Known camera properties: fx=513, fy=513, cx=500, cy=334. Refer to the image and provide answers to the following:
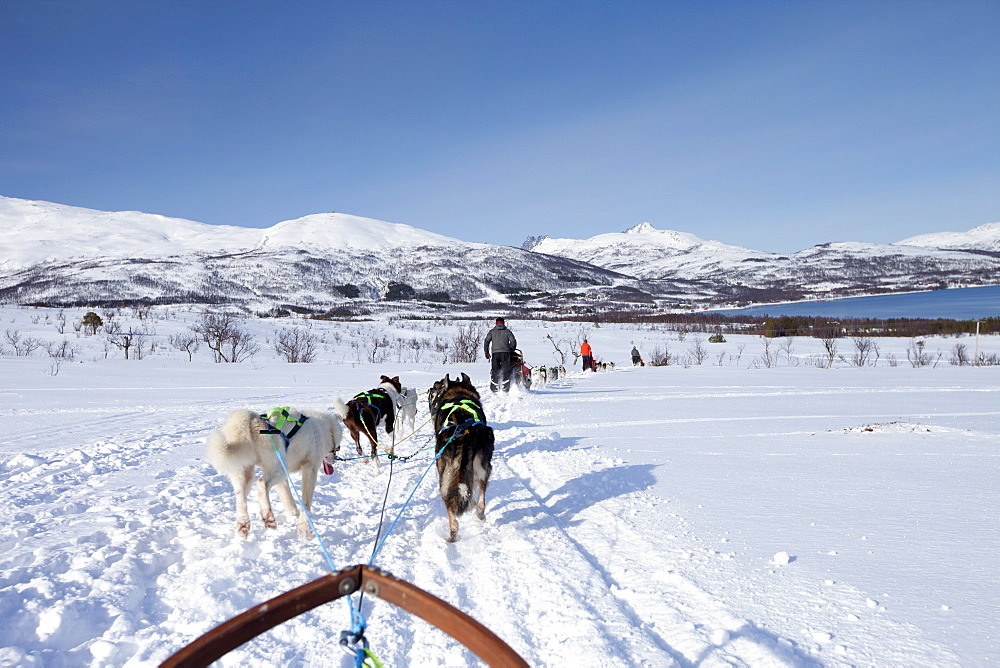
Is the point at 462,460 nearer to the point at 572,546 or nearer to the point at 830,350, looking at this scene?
the point at 572,546

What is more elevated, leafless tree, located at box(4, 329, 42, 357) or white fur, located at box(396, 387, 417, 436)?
leafless tree, located at box(4, 329, 42, 357)

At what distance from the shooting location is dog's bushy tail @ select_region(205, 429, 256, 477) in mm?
3529

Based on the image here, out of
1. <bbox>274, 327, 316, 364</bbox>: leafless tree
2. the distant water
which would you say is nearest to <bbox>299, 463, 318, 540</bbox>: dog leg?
<bbox>274, 327, 316, 364</bbox>: leafless tree

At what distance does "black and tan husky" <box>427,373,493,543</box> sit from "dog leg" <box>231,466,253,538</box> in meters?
1.42

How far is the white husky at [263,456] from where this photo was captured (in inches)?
141

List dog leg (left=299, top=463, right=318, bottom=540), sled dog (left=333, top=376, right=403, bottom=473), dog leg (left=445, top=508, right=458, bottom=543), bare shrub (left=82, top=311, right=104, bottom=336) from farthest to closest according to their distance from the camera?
bare shrub (left=82, top=311, right=104, bottom=336), sled dog (left=333, top=376, right=403, bottom=473), dog leg (left=299, top=463, right=318, bottom=540), dog leg (left=445, top=508, right=458, bottom=543)

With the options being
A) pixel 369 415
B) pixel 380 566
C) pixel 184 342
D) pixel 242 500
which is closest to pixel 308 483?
pixel 242 500

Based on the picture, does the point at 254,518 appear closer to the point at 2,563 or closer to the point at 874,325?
the point at 2,563

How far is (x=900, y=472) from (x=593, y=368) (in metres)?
16.1

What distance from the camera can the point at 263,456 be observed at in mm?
3787

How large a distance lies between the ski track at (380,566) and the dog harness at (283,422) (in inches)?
29.6

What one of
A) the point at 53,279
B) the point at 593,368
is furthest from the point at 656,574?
the point at 53,279

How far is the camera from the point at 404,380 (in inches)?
612

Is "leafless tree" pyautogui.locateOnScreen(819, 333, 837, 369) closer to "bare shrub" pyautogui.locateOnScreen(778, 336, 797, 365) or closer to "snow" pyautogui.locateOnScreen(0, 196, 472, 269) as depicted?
"bare shrub" pyautogui.locateOnScreen(778, 336, 797, 365)
